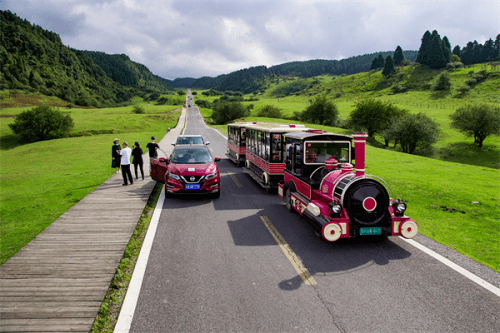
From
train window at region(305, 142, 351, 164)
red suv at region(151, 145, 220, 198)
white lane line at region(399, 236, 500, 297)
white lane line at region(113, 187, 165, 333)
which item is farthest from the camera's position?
red suv at region(151, 145, 220, 198)

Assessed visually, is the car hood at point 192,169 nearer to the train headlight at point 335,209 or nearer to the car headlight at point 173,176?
the car headlight at point 173,176

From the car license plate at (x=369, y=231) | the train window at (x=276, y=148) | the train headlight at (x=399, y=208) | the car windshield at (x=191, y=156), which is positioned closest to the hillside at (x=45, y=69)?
the car windshield at (x=191, y=156)

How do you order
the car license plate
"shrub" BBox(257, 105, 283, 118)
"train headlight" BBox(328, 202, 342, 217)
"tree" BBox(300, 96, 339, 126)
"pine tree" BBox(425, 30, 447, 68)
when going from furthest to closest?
"pine tree" BBox(425, 30, 447, 68) < "shrub" BBox(257, 105, 283, 118) < "tree" BBox(300, 96, 339, 126) < the car license plate < "train headlight" BBox(328, 202, 342, 217)

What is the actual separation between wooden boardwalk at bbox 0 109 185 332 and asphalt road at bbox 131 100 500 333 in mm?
817

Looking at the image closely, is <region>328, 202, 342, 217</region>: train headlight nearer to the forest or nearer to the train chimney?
the train chimney

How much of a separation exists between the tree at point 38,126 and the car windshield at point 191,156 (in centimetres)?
4653

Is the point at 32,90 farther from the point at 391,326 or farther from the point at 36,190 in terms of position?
the point at 391,326

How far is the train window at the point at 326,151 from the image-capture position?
8.52m

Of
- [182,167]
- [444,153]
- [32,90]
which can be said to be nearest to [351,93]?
[444,153]

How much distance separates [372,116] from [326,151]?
174 ft

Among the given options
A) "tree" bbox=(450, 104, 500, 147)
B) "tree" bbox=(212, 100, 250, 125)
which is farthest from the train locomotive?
"tree" bbox=(212, 100, 250, 125)

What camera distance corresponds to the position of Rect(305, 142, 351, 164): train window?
852 cm

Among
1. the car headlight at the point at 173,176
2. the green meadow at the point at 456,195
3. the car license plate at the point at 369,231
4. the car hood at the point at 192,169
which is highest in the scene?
the car hood at the point at 192,169

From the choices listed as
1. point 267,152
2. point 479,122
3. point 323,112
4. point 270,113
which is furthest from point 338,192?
point 270,113
